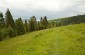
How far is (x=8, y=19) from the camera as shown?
94.0 m

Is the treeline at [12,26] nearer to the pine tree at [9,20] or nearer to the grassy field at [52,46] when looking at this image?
the pine tree at [9,20]

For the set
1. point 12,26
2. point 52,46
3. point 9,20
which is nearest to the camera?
point 52,46

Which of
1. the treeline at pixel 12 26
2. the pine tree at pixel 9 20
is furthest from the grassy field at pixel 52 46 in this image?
the pine tree at pixel 9 20

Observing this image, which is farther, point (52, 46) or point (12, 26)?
point (12, 26)

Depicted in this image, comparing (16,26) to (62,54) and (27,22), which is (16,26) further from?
(62,54)

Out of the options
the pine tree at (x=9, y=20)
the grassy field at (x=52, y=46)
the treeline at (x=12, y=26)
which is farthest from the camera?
the pine tree at (x=9, y=20)

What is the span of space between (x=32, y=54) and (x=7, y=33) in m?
63.0

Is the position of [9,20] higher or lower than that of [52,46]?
higher

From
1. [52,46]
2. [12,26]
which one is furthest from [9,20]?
[52,46]

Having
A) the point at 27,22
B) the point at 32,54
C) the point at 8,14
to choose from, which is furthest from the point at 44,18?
the point at 32,54

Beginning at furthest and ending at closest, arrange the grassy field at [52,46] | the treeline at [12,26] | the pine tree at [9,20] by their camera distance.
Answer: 1. the pine tree at [9,20]
2. the treeline at [12,26]
3. the grassy field at [52,46]

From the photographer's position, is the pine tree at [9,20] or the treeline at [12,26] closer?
the treeline at [12,26]

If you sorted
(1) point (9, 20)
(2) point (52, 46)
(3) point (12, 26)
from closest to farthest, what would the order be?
(2) point (52, 46), (3) point (12, 26), (1) point (9, 20)

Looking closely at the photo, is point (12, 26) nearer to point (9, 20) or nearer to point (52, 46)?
point (9, 20)
